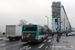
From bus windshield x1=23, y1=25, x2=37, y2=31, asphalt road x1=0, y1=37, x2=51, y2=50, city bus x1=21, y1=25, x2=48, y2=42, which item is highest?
bus windshield x1=23, y1=25, x2=37, y2=31

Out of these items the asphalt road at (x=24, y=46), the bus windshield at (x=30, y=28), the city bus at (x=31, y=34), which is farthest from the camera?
the bus windshield at (x=30, y=28)

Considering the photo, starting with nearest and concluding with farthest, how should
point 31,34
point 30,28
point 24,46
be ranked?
point 24,46 < point 31,34 < point 30,28

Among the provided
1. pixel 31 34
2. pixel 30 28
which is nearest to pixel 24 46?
pixel 31 34

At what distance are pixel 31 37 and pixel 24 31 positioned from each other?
1.38 meters

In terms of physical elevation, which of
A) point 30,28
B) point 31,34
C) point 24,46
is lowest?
point 24,46

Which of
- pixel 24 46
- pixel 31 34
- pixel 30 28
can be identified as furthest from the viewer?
pixel 30 28

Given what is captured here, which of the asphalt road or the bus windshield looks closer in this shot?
the asphalt road

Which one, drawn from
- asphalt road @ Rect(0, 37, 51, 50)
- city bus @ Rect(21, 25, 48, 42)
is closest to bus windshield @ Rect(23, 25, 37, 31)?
city bus @ Rect(21, 25, 48, 42)

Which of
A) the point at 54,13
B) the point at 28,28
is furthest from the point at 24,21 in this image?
the point at 28,28

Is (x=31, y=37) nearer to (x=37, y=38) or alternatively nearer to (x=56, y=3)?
(x=37, y=38)

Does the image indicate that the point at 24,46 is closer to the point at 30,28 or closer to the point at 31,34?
the point at 31,34

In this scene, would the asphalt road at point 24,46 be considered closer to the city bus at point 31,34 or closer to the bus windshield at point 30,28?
the city bus at point 31,34

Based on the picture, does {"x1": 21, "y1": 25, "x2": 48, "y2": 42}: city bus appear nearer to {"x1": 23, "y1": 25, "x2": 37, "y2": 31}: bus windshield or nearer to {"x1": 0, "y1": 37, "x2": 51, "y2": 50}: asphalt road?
{"x1": 23, "y1": 25, "x2": 37, "y2": 31}: bus windshield

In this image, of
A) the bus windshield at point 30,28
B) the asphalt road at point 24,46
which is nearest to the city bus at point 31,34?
the bus windshield at point 30,28
